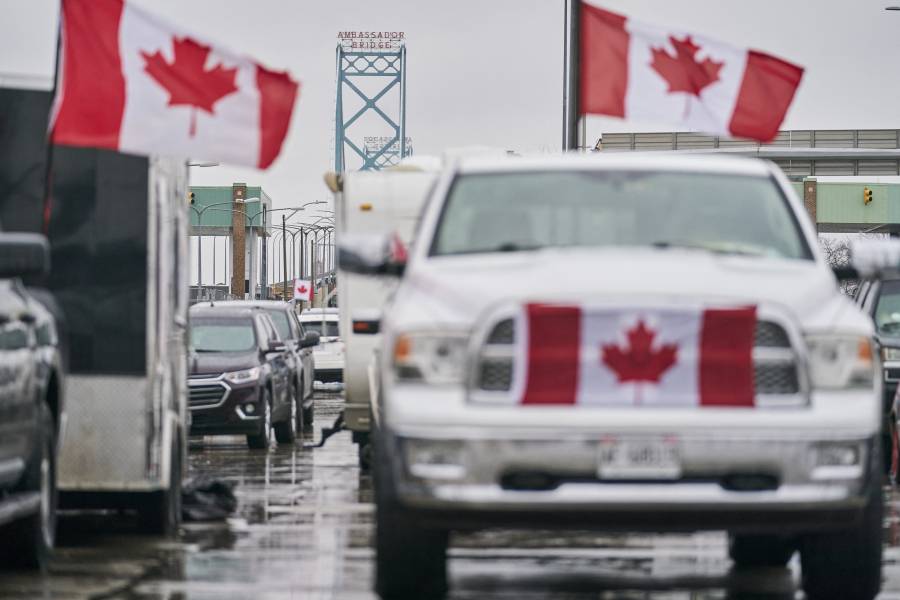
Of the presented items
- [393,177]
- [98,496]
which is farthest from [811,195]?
[98,496]

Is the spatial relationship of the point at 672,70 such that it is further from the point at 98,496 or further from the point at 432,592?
the point at 432,592

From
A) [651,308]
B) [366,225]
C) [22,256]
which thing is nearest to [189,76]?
[22,256]

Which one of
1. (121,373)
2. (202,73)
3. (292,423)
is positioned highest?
(202,73)

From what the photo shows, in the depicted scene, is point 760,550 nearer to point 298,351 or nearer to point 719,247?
point 719,247

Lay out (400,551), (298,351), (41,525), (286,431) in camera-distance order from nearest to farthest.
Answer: (400,551) → (41,525) → (286,431) → (298,351)

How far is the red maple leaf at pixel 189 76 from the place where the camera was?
1236 centimetres

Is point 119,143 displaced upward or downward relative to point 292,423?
upward

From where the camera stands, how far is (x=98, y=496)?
1150 centimetres

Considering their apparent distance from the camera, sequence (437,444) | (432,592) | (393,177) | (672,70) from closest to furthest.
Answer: (437,444) → (432,592) → (672,70) → (393,177)

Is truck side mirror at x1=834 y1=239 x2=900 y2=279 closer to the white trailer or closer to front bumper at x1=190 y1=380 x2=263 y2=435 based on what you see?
the white trailer

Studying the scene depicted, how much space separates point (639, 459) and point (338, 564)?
3421 millimetres

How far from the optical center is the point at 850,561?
8164mm

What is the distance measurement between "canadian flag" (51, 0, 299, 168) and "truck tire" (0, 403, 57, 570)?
2301 mm

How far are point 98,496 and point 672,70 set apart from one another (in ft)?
19.6
